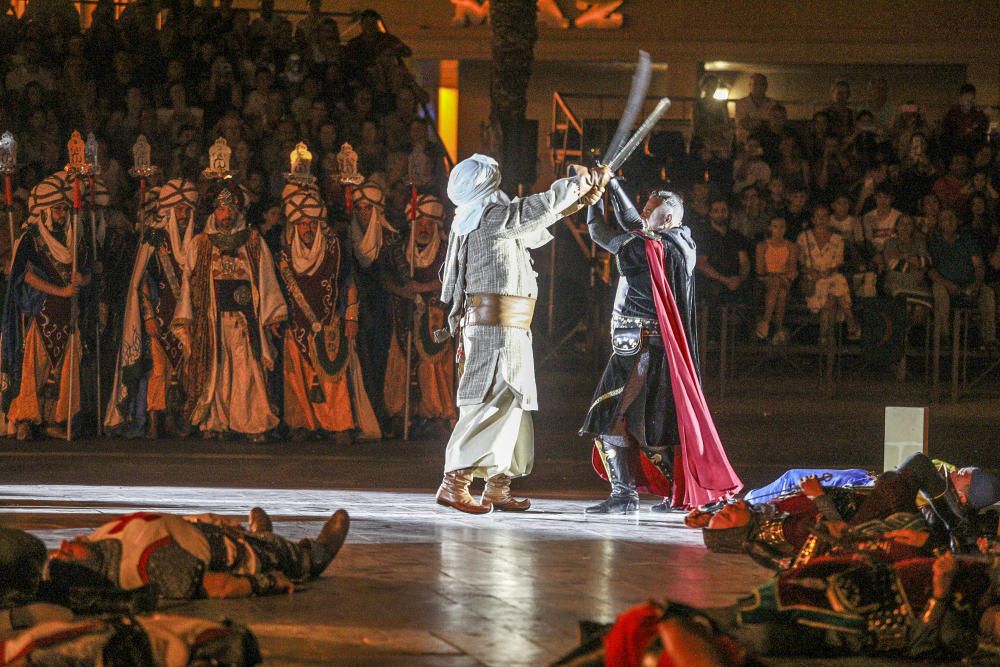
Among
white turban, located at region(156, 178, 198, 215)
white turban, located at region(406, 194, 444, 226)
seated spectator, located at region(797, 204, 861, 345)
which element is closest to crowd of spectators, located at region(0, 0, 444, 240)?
Answer: white turban, located at region(406, 194, 444, 226)

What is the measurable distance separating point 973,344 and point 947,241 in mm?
1027

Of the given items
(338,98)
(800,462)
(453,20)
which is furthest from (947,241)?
(453,20)

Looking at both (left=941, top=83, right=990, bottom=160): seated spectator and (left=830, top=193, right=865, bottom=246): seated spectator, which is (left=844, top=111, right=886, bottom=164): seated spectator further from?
(left=830, top=193, right=865, bottom=246): seated spectator

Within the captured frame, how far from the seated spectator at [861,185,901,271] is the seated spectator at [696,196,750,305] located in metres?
1.35

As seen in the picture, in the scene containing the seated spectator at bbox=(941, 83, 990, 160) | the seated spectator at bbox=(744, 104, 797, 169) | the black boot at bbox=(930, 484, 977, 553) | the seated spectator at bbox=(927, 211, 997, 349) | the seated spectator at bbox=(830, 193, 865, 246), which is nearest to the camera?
the black boot at bbox=(930, 484, 977, 553)

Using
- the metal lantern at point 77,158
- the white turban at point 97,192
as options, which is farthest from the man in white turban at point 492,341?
the white turban at point 97,192

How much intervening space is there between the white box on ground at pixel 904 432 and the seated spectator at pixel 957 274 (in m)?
6.95

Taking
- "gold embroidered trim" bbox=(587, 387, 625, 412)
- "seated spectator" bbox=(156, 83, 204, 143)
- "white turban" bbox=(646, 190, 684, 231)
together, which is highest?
"seated spectator" bbox=(156, 83, 204, 143)

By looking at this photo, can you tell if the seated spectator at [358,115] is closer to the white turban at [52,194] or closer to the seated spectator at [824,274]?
the white turban at [52,194]

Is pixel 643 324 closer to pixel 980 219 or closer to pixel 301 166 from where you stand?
pixel 301 166

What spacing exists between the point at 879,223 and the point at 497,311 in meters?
8.29

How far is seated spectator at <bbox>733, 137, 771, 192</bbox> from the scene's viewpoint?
17.0 metres

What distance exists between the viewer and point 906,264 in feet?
51.9

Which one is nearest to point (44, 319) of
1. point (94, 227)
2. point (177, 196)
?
point (94, 227)
